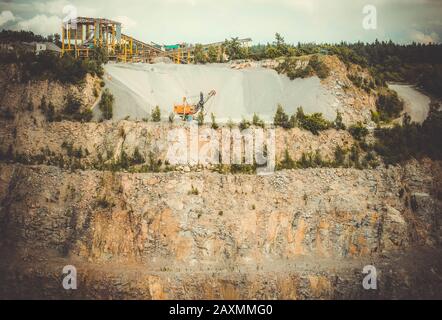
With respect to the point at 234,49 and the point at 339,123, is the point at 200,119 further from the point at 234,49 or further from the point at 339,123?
the point at 234,49

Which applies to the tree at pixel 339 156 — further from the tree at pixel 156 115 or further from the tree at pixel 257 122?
the tree at pixel 156 115

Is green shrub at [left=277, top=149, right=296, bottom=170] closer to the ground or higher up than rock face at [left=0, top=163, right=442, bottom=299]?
higher up

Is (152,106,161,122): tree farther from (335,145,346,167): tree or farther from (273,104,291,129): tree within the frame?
(335,145,346,167): tree

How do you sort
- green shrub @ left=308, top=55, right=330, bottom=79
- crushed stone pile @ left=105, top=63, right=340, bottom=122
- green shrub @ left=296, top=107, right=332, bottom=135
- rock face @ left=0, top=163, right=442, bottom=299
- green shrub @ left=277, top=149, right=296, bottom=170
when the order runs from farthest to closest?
green shrub @ left=308, top=55, right=330, bottom=79, crushed stone pile @ left=105, top=63, right=340, bottom=122, green shrub @ left=296, top=107, right=332, bottom=135, green shrub @ left=277, top=149, right=296, bottom=170, rock face @ left=0, top=163, right=442, bottom=299

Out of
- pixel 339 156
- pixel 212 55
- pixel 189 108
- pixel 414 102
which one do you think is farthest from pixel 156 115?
pixel 414 102

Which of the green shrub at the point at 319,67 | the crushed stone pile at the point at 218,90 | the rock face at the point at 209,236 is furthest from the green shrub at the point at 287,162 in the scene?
the green shrub at the point at 319,67

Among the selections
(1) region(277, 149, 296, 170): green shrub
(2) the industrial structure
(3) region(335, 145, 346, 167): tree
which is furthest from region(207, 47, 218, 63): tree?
(3) region(335, 145, 346, 167): tree

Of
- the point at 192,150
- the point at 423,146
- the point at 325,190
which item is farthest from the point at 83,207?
the point at 423,146
